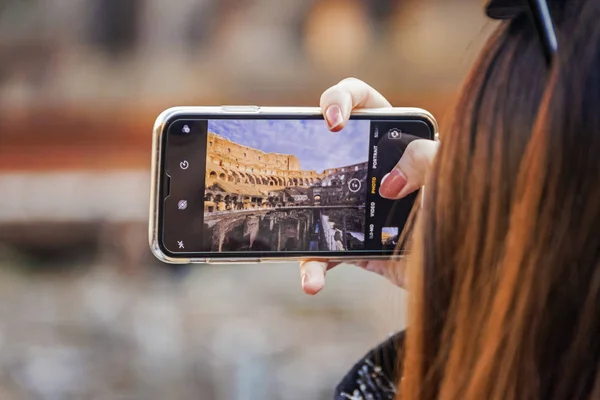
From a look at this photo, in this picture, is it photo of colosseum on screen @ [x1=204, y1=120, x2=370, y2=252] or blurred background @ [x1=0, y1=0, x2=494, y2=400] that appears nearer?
photo of colosseum on screen @ [x1=204, y1=120, x2=370, y2=252]

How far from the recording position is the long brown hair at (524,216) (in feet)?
0.76

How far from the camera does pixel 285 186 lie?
437 mm

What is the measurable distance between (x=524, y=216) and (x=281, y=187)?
0.75 feet

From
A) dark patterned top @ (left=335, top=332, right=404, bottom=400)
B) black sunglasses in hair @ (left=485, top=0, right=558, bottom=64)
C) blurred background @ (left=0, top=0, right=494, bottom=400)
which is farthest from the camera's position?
blurred background @ (left=0, top=0, right=494, bottom=400)

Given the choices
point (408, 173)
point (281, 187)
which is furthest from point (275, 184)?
point (408, 173)

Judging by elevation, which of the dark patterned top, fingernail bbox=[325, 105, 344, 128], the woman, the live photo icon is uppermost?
fingernail bbox=[325, 105, 344, 128]

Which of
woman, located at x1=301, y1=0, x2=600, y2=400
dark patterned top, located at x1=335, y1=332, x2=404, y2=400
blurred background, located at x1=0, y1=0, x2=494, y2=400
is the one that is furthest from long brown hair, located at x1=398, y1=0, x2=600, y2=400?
blurred background, located at x1=0, y1=0, x2=494, y2=400

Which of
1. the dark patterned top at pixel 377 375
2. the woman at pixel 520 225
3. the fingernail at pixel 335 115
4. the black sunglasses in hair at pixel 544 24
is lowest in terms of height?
the dark patterned top at pixel 377 375

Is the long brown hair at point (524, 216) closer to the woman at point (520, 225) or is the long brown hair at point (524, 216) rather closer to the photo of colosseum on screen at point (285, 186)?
the woman at point (520, 225)

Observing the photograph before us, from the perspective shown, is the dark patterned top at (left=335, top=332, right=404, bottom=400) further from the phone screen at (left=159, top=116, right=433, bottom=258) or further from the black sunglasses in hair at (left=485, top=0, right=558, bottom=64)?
the black sunglasses in hair at (left=485, top=0, right=558, bottom=64)

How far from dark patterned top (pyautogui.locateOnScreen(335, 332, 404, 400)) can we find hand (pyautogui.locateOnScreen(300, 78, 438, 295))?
7 cm

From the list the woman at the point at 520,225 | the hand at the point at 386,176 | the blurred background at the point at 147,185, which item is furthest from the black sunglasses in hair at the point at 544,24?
the blurred background at the point at 147,185

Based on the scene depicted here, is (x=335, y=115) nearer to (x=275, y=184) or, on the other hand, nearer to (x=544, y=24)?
(x=275, y=184)

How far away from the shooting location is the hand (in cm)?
42
